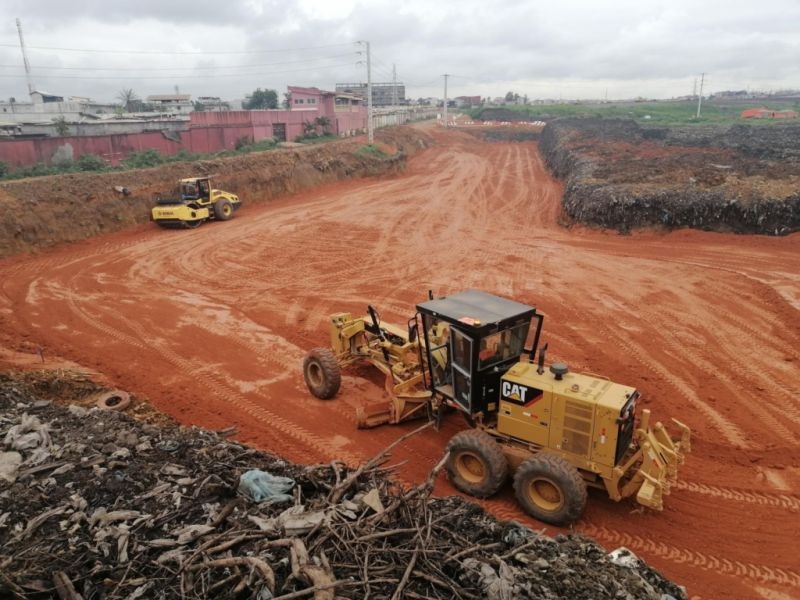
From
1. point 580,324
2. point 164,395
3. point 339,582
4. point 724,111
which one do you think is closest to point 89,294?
point 164,395

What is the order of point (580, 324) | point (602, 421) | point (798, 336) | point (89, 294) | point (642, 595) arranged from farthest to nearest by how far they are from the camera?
point (89, 294)
point (580, 324)
point (798, 336)
point (602, 421)
point (642, 595)

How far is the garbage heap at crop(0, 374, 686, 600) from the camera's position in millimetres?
4586

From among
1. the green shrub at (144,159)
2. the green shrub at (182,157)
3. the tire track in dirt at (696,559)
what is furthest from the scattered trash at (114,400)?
the green shrub at (182,157)

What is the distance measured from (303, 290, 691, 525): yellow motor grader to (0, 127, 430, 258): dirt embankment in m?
18.7

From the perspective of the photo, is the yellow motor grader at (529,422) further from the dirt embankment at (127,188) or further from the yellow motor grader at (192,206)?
the dirt embankment at (127,188)

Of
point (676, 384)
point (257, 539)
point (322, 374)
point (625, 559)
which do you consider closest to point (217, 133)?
point (322, 374)

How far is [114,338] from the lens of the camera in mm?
12992

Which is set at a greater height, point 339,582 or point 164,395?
point 339,582

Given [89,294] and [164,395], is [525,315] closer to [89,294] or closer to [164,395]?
[164,395]

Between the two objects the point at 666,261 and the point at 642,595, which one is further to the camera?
the point at 666,261

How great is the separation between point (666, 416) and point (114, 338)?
11.5 meters

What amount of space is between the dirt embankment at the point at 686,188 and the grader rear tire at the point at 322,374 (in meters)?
15.2

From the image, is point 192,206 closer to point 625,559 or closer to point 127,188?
point 127,188

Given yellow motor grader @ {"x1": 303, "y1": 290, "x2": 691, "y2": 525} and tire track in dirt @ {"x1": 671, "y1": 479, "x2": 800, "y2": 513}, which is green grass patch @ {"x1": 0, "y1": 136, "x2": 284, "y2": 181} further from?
tire track in dirt @ {"x1": 671, "y1": 479, "x2": 800, "y2": 513}
